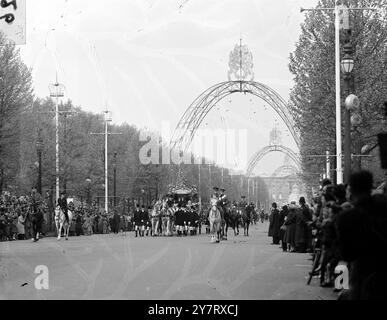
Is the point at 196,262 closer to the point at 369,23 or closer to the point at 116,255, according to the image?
the point at 116,255

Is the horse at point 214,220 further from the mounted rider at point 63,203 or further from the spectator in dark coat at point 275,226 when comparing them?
the mounted rider at point 63,203

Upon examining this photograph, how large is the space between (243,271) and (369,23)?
26672mm

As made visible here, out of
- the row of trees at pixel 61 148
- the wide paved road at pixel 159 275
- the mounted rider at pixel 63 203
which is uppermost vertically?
the row of trees at pixel 61 148

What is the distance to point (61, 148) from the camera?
6275 centimetres

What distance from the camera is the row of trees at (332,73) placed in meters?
39.9

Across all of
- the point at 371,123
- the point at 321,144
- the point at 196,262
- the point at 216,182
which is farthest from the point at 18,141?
the point at 216,182

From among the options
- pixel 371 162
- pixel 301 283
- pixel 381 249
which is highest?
pixel 371 162

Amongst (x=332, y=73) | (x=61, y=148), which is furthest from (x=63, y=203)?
(x=61, y=148)

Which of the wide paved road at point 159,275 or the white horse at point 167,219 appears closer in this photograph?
the wide paved road at point 159,275

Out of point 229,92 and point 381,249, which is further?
point 229,92

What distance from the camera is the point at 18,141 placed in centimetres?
4847

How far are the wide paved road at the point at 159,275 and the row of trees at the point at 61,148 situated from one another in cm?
2398

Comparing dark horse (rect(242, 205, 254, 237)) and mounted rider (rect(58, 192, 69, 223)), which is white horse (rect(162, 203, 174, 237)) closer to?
dark horse (rect(242, 205, 254, 237))

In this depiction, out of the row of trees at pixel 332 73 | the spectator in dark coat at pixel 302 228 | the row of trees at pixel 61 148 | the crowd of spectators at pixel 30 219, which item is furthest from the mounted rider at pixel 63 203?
the row of trees at pixel 332 73
